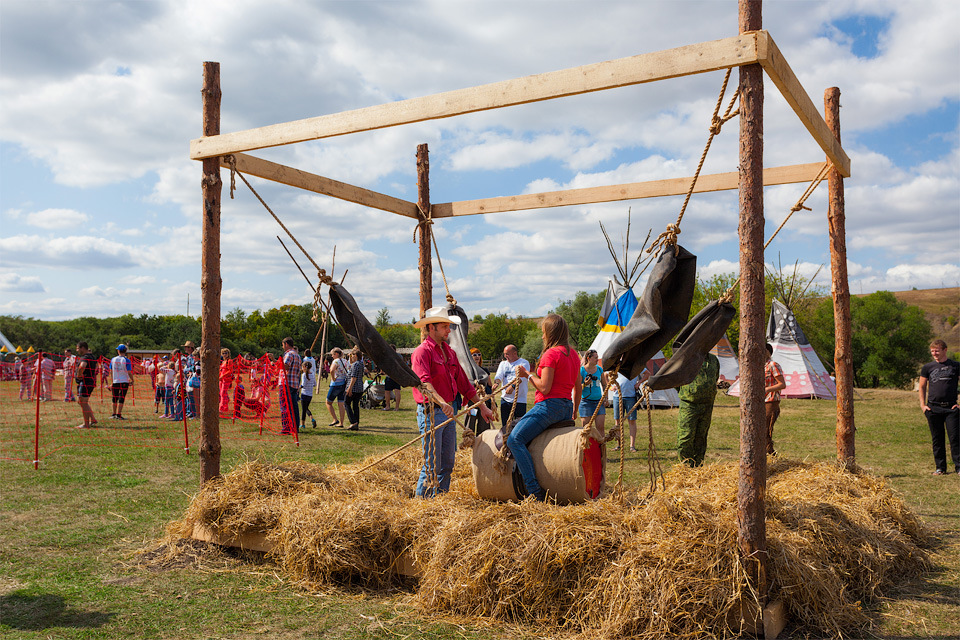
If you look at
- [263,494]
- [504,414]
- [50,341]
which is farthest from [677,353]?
[50,341]

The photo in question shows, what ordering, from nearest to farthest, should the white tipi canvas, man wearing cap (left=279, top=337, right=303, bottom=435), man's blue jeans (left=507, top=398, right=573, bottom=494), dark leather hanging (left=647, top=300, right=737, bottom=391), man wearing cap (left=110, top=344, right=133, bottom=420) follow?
dark leather hanging (left=647, top=300, right=737, bottom=391) → man's blue jeans (left=507, top=398, right=573, bottom=494) → man wearing cap (left=279, top=337, right=303, bottom=435) → man wearing cap (left=110, top=344, right=133, bottom=420) → the white tipi canvas

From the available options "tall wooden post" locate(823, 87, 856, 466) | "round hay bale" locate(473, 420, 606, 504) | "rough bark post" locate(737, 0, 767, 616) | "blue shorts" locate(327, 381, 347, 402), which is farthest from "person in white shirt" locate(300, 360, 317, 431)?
"rough bark post" locate(737, 0, 767, 616)

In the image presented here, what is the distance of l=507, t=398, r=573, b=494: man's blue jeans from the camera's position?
4914 millimetres

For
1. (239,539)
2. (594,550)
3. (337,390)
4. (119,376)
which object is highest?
(119,376)

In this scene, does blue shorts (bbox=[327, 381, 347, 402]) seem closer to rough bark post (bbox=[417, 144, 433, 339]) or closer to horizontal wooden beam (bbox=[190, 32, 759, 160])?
rough bark post (bbox=[417, 144, 433, 339])

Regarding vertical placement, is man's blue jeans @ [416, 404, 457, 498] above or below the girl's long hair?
below

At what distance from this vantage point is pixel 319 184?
21.6 feet

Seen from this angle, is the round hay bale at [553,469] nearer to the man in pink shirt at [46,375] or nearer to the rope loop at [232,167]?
the rope loop at [232,167]

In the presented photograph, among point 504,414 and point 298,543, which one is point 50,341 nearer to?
point 504,414

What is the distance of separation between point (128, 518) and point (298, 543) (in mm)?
2565

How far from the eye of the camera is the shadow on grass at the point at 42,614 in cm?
388

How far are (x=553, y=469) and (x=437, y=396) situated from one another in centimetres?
119

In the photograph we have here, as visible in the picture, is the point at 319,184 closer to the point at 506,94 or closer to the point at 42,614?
the point at 506,94

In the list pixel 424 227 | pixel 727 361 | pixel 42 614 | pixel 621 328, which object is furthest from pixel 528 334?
pixel 42 614
